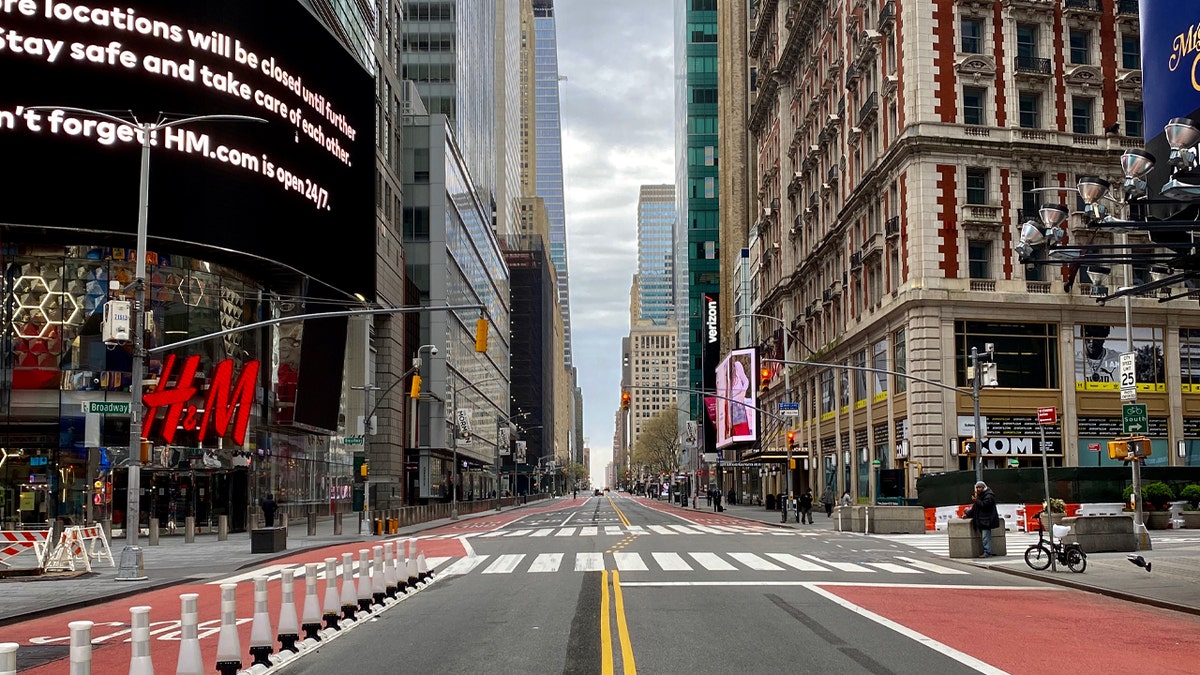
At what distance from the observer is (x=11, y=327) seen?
4297 cm

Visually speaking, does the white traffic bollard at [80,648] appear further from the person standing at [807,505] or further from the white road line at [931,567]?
the person standing at [807,505]

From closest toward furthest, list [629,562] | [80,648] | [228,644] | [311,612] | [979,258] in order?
[80,648], [228,644], [311,612], [629,562], [979,258]

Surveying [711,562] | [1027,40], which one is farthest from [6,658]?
[1027,40]

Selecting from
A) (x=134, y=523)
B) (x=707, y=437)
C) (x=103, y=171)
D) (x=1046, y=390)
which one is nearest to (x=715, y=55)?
(x=707, y=437)

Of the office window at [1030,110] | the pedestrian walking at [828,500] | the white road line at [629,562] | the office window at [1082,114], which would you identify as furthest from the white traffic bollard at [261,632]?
the pedestrian walking at [828,500]

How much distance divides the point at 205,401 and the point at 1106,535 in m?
35.7

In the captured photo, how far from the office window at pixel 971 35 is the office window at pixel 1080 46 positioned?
5.08 m

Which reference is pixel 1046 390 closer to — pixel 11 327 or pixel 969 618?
pixel 969 618

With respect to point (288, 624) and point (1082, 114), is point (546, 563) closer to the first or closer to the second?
point (288, 624)

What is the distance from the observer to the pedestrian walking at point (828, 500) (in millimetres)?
67550

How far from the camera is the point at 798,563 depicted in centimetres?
2708

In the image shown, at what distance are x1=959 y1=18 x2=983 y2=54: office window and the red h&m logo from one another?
121 ft

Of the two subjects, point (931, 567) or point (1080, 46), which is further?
point (1080, 46)

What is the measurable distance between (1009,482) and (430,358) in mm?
58501
